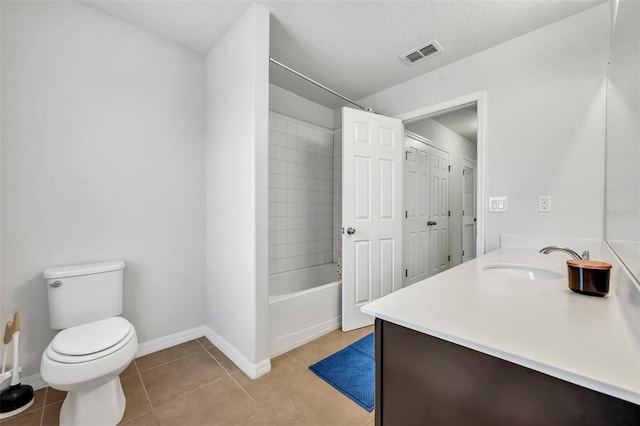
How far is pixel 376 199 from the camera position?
2.51 metres

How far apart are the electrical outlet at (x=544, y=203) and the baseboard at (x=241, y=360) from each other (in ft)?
7.18

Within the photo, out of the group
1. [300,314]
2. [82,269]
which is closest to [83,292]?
[82,269]

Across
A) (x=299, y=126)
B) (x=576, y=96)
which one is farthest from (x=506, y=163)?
(x=299, y=126)

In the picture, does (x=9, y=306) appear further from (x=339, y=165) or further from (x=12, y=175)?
(x=339, y=165)

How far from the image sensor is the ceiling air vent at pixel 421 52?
81.6 inches

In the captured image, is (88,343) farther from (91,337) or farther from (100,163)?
A: (100,163)

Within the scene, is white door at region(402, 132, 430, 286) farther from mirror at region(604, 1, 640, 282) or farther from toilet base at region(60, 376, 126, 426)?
toilet base at region(60, 376, 126, 426)

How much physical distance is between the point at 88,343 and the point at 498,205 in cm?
272

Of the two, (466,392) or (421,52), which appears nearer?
(466,392)

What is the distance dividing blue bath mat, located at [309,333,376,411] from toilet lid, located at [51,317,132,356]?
3.78ft

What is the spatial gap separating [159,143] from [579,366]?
2.43 meters

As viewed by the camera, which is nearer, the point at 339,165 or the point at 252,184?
the point at 252,184

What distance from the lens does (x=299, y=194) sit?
3029mm

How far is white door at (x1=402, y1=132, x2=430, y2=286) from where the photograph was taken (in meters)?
3.31
